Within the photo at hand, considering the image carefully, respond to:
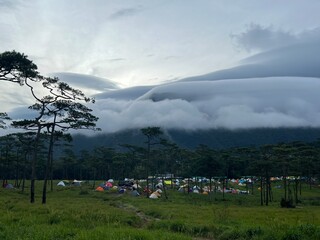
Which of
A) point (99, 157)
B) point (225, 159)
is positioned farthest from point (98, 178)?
point (225, 159)

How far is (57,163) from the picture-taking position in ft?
376

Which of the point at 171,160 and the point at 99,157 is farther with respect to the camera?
the point at 171,160

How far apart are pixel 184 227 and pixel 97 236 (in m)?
7.31

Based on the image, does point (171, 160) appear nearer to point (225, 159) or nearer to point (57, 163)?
point (225, 159)

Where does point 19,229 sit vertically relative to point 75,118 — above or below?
below

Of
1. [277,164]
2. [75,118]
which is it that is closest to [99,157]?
[277,164]

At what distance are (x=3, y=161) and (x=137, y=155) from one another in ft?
168

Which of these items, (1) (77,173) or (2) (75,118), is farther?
(1) (77,173)

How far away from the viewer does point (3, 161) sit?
233 feet

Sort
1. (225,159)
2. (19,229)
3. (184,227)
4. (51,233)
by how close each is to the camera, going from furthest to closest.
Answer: (225,159)
(184,227)
(19,229)
(51,233)

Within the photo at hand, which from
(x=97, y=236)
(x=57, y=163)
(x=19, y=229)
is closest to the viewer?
(x=97, y=236)

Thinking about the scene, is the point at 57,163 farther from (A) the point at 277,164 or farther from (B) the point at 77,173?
(A) the point at 277,164

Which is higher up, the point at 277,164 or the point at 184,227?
the point at 277,164

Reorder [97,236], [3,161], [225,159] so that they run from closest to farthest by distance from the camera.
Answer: [97,236] < [3,161] < [225,159]
